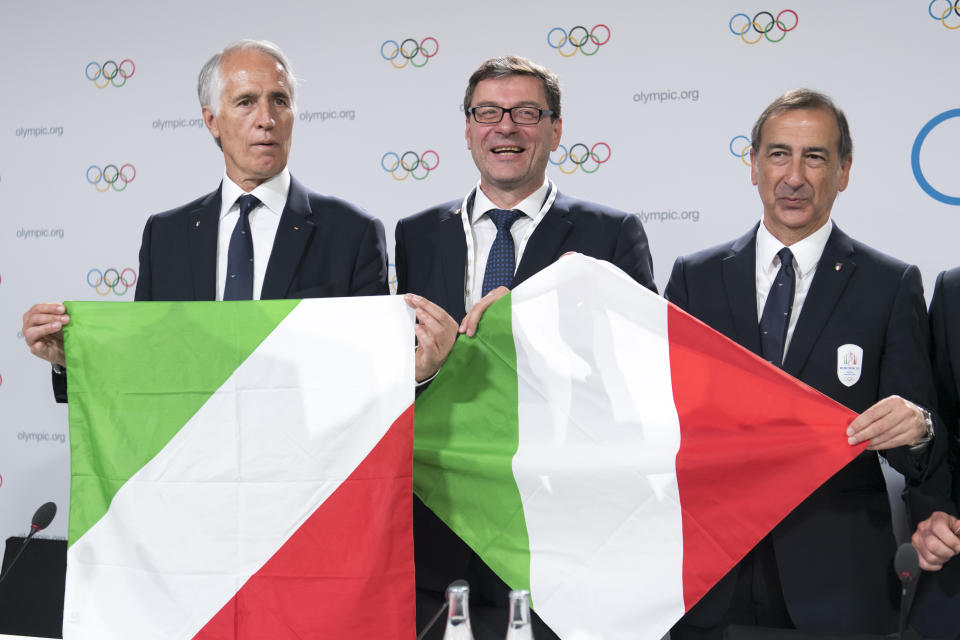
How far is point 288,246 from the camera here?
2.56 metres

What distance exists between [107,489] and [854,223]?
2.82 meters

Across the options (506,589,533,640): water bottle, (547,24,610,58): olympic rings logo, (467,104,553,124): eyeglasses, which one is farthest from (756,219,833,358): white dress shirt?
(547,24,610,58): olympic rings logo

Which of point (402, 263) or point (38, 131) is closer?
point (402, 263)

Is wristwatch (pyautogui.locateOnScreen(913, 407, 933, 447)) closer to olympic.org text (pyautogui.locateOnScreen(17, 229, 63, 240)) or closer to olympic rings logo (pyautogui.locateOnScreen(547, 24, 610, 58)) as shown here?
olympic rings logo (pyautogui.locateOnScreen(547, 24, 610, 58))

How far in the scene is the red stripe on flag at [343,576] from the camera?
6.49 feet

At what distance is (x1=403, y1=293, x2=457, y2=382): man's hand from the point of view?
7.09 feet

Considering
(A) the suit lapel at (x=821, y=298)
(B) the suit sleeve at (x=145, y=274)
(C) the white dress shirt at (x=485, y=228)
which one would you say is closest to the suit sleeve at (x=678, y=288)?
(A) the suit lapel at (x=821, y=298)

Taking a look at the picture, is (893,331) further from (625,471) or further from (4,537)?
(4,537)

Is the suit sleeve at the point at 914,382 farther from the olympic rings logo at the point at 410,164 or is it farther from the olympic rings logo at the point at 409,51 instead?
the olympic rings logo at the point at 409,51

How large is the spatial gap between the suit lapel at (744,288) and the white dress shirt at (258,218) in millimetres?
1313

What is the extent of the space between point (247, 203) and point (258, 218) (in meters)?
0.05

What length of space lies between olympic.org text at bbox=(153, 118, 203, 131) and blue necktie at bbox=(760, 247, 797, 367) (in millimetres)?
2912

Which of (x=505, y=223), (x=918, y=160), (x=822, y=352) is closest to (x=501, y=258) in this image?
(x=505, y=223)

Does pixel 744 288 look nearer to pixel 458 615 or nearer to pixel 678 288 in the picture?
pixel 678 288
